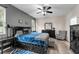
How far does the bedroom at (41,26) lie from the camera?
261 cm

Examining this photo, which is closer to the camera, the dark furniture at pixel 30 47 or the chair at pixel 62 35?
the dark furniture at pixel 30 47

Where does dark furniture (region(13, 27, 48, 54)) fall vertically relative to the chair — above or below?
below

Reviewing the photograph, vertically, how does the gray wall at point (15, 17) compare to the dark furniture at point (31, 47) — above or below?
above

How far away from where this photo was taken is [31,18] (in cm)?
289

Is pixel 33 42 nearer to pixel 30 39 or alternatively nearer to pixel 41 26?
pixel 30 39

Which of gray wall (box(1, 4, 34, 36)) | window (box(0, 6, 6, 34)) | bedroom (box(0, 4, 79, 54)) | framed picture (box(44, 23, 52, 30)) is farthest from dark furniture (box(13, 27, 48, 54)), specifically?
framed picture (box(44, 23, 52, 30))

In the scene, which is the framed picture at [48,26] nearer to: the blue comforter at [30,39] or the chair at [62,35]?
the chair at [62,35]

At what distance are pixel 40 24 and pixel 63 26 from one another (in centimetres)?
75

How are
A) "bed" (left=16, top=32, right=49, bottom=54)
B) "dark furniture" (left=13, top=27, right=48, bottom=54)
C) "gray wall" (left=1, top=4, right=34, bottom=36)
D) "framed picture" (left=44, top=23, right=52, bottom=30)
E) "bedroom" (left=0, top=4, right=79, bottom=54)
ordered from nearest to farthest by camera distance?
"dark furniture" (left=13, top=27, right=48, bottom=54)
"bed" (left=16, top=32, right=49, bottom=54)
"bedroom" (left=0, top=4, right=79, bottom=54)
"gray wall" (left=1, top=4, right=34, bottom=36)
"framed picture" (left=44, top=23, right=52, bottom=30)

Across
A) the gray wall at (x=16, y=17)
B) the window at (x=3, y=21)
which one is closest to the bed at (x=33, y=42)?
the window at (x=3, y=21)

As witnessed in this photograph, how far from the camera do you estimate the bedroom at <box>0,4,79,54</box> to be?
2.61 metres

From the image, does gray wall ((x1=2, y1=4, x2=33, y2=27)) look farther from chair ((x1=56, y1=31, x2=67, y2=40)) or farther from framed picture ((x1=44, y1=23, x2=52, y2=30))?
chair ((x1=56, y1=31, x2=67, y2=40))

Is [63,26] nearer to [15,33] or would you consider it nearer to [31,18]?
[31,18]
